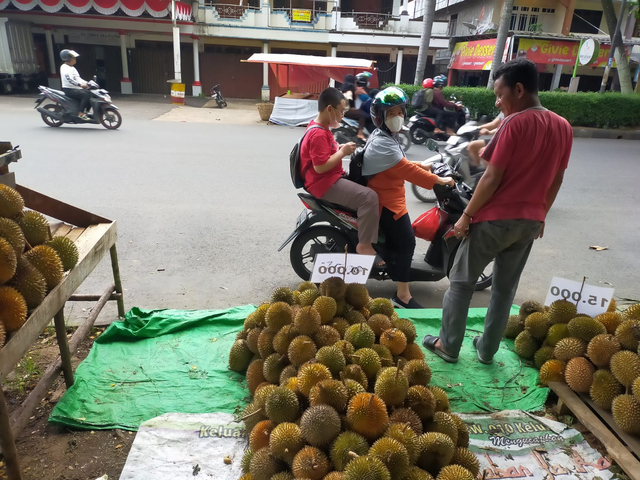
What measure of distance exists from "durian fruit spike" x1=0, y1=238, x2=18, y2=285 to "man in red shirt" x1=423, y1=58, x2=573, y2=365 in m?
2.07

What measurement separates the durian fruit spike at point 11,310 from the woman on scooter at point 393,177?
2.20 m

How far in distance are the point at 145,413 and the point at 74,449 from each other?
1.10 feet

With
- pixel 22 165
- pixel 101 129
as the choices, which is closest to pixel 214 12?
pixel 101 129

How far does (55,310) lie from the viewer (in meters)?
2.10

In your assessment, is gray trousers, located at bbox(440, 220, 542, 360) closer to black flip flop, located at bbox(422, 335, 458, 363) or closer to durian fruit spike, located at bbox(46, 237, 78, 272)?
black flip flop, located at bbox(422, 335, 458, 363)

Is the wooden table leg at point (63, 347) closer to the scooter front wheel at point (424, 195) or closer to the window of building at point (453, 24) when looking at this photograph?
the scooter front wheel at point (424, 195)

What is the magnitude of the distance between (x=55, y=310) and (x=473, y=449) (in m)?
2.00

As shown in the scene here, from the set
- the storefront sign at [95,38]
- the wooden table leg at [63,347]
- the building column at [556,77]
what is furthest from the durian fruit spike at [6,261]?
the storefront sign at [95,38]

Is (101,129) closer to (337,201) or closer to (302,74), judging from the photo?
(302,74)

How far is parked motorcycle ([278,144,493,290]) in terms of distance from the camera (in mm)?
3551

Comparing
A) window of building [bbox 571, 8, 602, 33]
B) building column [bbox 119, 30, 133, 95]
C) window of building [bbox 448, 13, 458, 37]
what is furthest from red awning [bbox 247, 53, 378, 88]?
window of building [bbox 571, 8, 602, 33]

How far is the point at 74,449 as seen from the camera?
7.02ft

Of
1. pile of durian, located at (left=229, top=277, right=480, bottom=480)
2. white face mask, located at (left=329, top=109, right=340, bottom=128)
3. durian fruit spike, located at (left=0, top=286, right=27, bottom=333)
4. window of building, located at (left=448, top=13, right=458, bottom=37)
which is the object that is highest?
window of building, located at (left=448, top=13, right=458, bottom=37)

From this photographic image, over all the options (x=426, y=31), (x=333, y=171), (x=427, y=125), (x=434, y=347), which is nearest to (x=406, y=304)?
(x=434, y=347)
